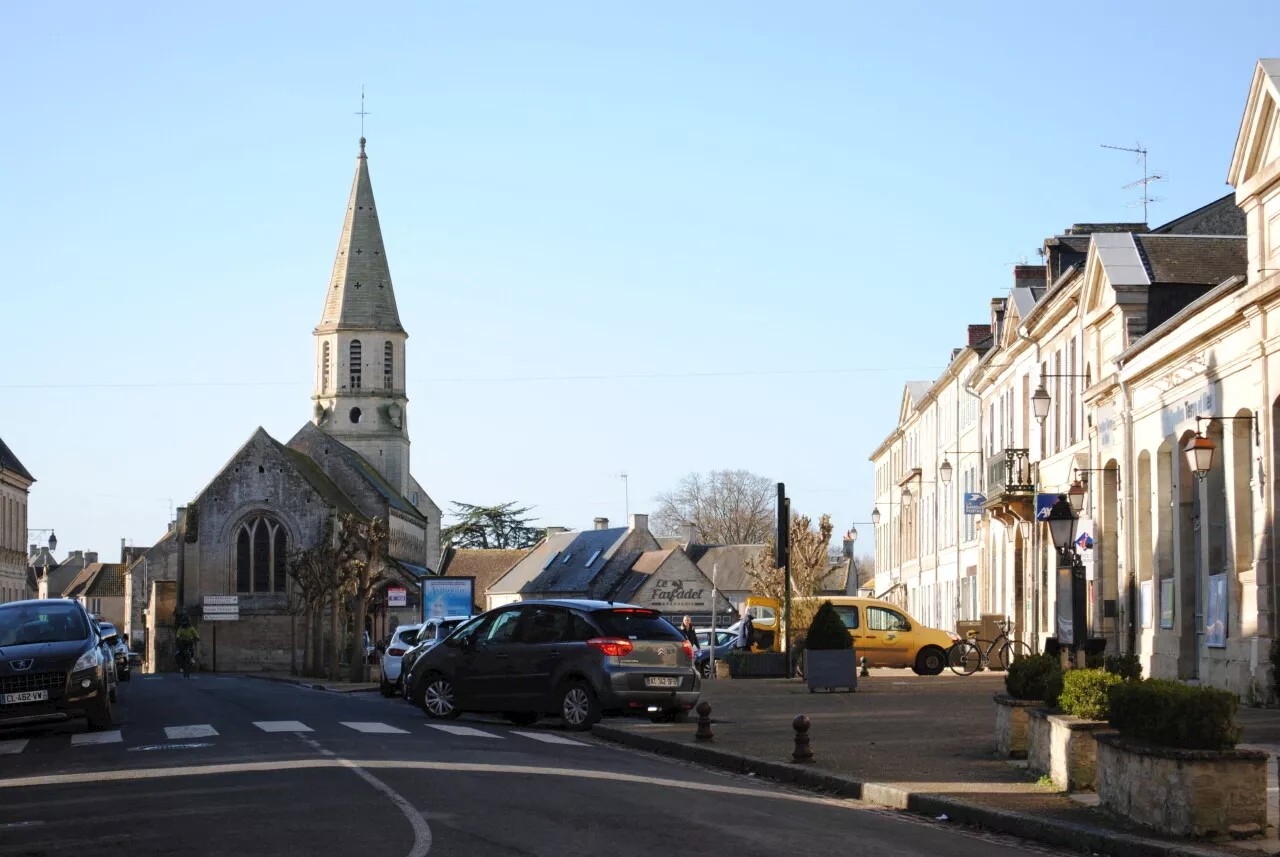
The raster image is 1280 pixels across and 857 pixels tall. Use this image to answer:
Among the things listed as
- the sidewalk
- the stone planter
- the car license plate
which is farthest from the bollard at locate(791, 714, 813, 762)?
the car license plate

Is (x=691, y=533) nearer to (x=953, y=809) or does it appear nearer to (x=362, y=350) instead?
(x=362, y=350)

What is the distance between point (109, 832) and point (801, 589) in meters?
48.2

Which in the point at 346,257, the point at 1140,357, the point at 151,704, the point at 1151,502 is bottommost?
the point at 151,704

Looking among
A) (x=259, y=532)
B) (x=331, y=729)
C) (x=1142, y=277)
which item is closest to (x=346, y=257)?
(x=259, y=532)

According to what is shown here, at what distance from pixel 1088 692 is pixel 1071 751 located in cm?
49

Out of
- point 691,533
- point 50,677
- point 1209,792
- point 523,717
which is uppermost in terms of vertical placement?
point 691,533

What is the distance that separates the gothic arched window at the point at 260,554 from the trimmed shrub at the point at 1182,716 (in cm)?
7153

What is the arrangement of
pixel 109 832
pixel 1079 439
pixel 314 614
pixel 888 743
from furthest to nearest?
pixel 314 614
pixel 1079 439
pixel 888 743
pixel 109 832

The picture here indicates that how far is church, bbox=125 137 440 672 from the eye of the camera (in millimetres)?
78875

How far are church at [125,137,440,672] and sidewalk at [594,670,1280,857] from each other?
52.5 m

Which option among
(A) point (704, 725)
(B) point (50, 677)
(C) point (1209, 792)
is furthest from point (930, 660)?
(C) point (1209, 792)

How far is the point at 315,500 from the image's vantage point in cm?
7962

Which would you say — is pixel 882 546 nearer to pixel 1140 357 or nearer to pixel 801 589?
pixel 801 589

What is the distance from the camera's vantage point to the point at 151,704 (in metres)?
28.0
